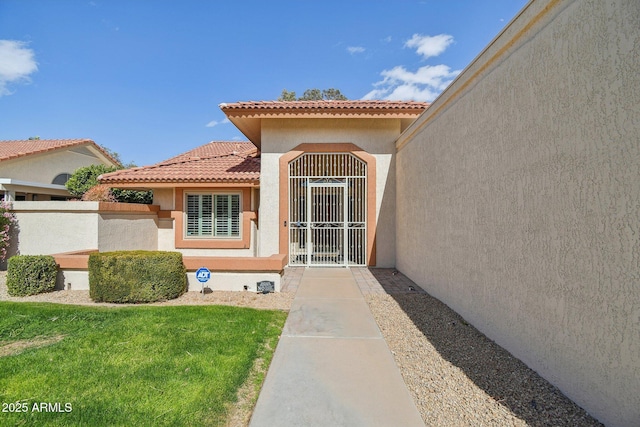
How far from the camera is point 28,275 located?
7.05 metres

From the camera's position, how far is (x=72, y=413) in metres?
2.80

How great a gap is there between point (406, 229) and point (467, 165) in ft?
13.7

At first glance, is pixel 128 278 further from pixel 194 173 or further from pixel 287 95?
pixel 287 95

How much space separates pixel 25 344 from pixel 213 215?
6.98 metres

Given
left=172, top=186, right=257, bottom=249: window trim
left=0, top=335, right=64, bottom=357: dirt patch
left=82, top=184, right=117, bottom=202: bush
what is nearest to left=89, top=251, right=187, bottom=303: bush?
left=0, top=335, right=64, bottom=357: dirt patch

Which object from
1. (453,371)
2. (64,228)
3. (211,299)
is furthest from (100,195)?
(453,371)

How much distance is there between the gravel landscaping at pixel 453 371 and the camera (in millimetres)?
2854

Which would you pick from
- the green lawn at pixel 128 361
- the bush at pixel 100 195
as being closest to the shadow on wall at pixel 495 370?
the green lawn at pixel 128 361

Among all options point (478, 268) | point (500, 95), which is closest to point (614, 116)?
point (500, 95)

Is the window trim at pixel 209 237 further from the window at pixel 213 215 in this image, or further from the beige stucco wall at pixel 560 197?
the beige stucco wall at pixel 560 197

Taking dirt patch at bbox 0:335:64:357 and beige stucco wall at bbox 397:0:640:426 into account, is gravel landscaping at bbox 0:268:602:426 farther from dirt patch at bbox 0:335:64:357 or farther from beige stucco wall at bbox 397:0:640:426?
dirt patch at bbox 0:335:64:357

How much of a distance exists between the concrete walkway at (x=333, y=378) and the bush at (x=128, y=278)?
11.4ft

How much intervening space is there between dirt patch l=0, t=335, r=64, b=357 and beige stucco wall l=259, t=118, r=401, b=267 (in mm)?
6414

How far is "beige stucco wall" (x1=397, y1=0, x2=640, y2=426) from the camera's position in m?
2.47
